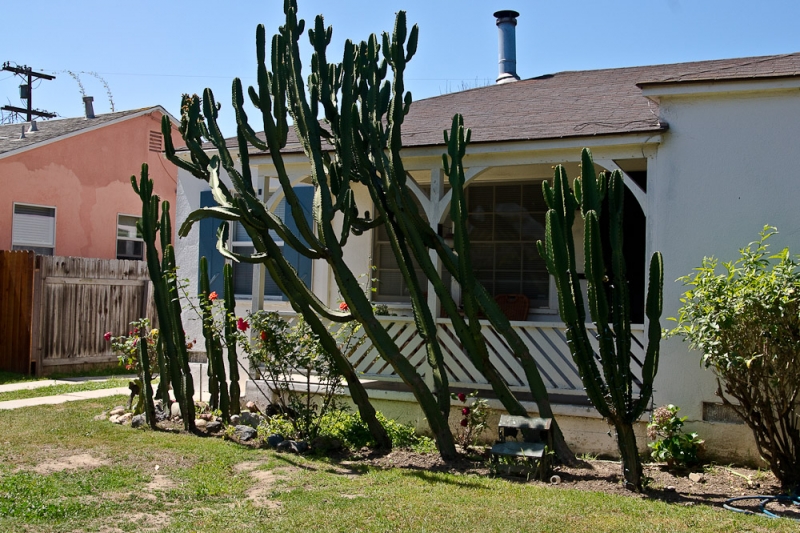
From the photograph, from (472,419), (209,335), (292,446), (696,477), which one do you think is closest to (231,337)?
(209,335)

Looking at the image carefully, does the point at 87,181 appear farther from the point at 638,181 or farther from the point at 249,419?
the point at 638,181

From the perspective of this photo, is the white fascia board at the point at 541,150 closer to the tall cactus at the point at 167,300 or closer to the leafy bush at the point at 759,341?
the leafy bush at the point at 759,341

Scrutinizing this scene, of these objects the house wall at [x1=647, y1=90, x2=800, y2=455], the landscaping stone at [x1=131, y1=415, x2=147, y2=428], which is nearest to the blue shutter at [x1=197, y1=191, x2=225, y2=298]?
the landscaping stone at [x1=131, y1=415, x2=147, y2=428]

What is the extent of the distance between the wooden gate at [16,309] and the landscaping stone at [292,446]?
7587 mm

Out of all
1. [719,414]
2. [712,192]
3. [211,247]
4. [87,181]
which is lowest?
[719,414]

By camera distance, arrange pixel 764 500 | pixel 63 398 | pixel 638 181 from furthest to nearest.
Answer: pixel 63 398, pixel 638 181, pixel 764 500

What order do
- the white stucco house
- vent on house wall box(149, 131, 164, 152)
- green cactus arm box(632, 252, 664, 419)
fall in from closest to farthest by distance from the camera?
1. green cactus arm box(632, 252, 664, 419)
2. the white stucco house
3. vent on house wall box(149, 131, 164, 152)

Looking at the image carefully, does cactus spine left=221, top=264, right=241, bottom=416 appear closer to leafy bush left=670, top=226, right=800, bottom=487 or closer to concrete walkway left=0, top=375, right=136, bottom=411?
concrete walkway left=0, top=375, right=136, bottom=411

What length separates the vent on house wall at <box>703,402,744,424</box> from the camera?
764 cm

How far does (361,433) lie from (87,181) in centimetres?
1249

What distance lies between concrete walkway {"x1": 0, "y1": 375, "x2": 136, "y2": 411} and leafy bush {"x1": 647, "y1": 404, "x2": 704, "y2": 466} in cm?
758

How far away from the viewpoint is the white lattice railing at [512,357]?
28.3 feet

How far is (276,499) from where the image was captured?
6105 mm

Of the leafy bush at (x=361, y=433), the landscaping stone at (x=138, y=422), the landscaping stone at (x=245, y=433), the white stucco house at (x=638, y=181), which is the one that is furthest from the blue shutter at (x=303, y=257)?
the landscaping stone at (x=245, y=433)
